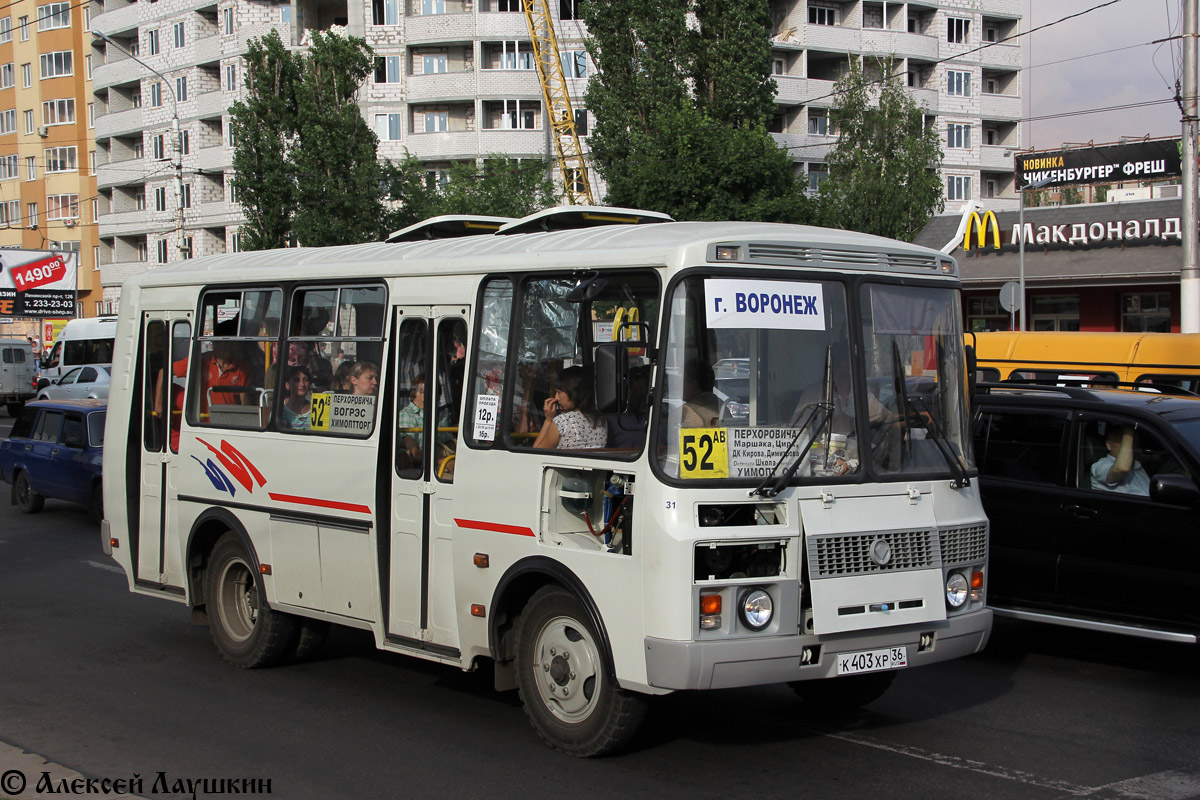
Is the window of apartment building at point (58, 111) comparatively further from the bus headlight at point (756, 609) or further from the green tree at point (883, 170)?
the bus headlight at point (756, 609)

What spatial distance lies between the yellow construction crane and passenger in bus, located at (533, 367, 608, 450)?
48.3 meters

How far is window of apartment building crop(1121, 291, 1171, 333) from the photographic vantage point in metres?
34.3

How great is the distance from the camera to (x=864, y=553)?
607 cm

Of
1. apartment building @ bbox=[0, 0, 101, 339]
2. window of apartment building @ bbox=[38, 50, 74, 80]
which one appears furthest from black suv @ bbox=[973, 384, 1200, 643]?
window of apartment building @ bbox=[38, 50, 74, 80]

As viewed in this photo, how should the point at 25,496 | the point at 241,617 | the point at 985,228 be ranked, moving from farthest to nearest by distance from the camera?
1. the point at 985,228
2. the point at 25,496
3. the point at 241,617

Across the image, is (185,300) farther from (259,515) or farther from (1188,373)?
(1188,373)

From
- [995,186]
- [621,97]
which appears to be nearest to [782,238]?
[621,97]

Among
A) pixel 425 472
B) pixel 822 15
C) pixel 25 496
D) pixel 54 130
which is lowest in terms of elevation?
pixel 25 496

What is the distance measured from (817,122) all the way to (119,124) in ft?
124

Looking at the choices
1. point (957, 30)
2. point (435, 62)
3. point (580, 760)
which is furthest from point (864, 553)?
point (957, 30)

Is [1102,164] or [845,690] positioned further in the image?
[1102,164]

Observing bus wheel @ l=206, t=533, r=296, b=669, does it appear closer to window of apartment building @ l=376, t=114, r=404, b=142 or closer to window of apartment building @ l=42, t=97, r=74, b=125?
window of apartment building @ l=376, t=114, r=404, b=142

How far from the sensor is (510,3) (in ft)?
186

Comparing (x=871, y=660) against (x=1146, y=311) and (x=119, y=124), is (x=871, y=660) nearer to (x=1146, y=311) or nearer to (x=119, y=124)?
(x=1146, y=311)
